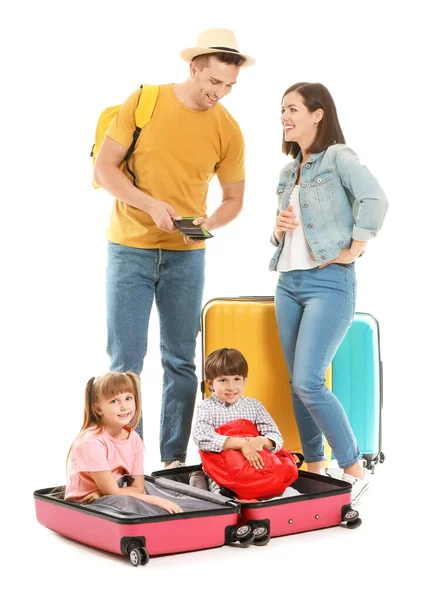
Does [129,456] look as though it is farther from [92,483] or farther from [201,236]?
[201,236]

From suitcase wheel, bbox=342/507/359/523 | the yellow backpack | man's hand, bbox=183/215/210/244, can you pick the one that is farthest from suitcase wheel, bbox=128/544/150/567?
the yellow backpack

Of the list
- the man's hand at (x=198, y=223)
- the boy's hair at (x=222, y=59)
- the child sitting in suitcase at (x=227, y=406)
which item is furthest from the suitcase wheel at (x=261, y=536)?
the boy's hair at (x=222, y=59)

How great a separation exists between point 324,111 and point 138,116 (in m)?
0.67

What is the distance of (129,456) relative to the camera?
3.04m

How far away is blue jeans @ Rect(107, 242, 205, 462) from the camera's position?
138 inches

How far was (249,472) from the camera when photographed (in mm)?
3074

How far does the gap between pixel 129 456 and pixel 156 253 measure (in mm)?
845

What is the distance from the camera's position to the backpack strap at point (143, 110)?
346 cm

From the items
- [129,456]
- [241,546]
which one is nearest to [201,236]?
[129,456]

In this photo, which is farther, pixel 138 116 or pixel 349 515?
pixel 138 116

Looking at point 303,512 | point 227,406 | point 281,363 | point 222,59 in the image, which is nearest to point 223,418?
point 227,406

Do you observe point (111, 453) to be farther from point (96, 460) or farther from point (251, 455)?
point (251, 455)

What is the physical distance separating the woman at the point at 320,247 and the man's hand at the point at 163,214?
39cm

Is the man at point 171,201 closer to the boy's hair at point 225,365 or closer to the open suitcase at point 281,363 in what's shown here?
the open suitcase at point 281,363
